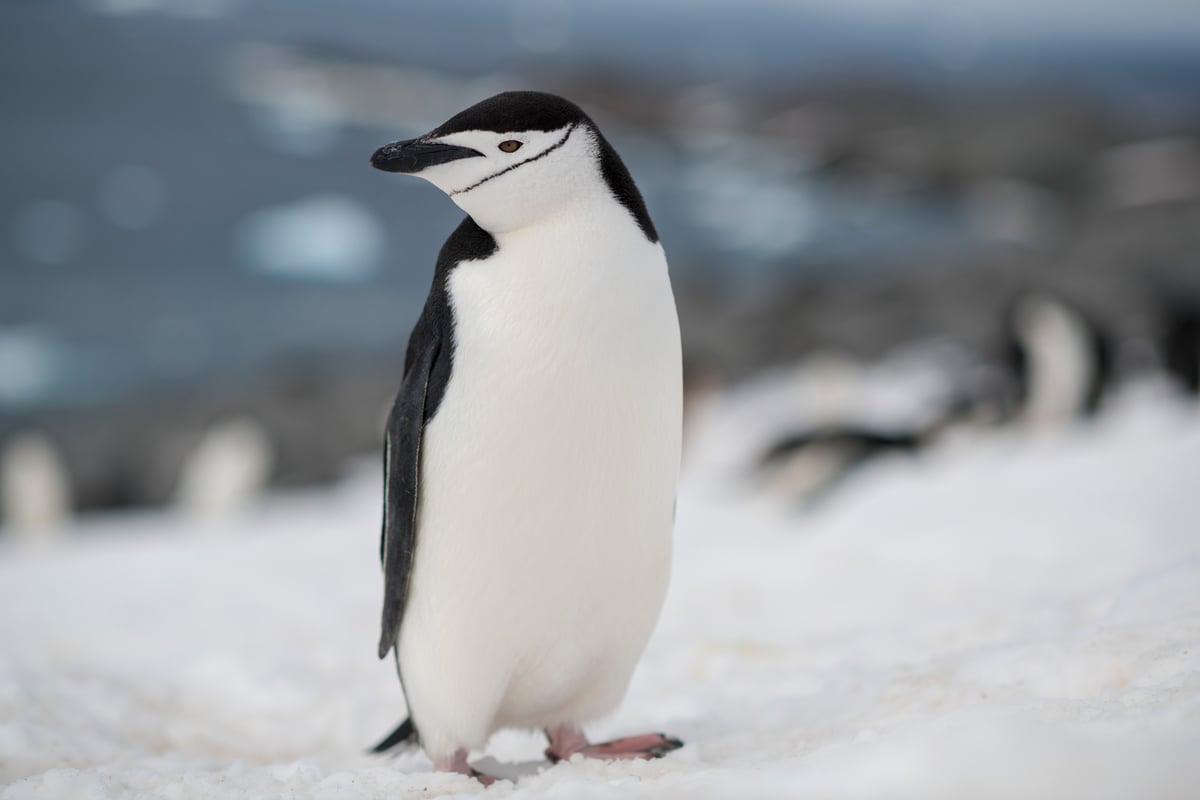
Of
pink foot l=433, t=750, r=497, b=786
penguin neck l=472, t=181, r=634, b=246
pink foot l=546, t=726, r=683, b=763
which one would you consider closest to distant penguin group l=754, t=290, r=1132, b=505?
pink foot l=546, t=726, r=683, b=763

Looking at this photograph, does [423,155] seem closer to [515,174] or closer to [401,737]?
[515,174]

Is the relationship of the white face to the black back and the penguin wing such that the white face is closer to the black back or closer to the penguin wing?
the black back

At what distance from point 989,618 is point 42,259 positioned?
1532 cm

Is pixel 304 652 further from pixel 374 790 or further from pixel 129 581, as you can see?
pixel 129 581

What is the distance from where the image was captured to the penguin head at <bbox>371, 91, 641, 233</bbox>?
1.70 meters

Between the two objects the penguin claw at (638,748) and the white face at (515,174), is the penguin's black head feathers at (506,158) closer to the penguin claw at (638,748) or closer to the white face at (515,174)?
the white face at (515,174)

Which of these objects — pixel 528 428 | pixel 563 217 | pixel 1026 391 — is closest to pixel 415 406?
pixel 528 428

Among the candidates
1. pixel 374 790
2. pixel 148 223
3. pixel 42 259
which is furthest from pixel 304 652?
pixel 148 223

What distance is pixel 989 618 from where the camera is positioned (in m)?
2.51

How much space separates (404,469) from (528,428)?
25 cm

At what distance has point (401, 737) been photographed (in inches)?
84.4

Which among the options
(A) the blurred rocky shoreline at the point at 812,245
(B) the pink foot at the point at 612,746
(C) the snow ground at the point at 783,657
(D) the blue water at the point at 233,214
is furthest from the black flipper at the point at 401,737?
(D) the blue water at the point at 233,214

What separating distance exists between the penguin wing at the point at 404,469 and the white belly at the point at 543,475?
23 mm

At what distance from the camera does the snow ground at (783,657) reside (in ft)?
4.26
